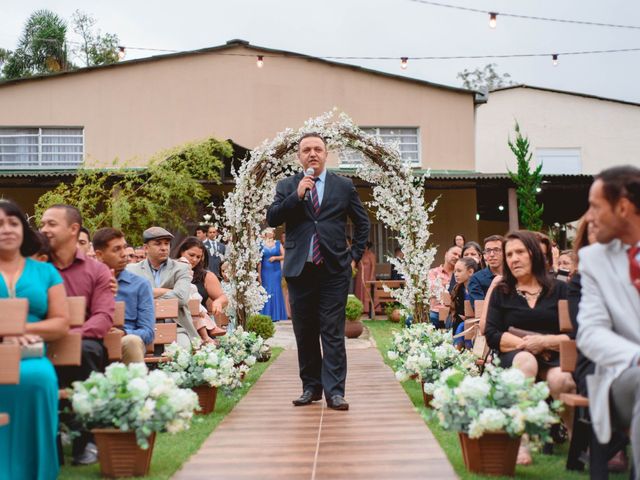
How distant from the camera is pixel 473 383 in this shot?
14.7 feet

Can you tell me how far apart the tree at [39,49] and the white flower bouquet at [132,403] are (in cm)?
3606

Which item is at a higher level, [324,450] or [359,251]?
[359,251]

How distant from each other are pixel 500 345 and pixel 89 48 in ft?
135

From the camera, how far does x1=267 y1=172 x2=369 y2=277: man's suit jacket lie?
6859 millimetres

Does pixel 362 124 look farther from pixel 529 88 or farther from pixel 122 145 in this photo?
pixel 529 88

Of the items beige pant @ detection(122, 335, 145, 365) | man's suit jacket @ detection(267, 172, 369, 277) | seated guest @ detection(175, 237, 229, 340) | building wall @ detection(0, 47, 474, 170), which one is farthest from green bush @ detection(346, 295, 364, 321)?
building wall @ detection(0, 47, 474, 170)

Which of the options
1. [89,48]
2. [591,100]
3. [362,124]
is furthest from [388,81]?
[89,48]

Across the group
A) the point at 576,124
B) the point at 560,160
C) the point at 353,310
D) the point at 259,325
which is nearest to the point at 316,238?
the point at 259,325

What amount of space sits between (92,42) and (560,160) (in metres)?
26.0

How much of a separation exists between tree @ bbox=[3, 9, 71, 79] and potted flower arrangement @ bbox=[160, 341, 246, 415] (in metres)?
34.1

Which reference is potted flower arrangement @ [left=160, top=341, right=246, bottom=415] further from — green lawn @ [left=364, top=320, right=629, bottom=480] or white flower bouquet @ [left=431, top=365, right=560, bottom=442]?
white flower bouquet @ [left=431, top=365, right=560, bottom=442]

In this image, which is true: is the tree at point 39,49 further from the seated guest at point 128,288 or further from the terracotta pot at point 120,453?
the terracotta pot at point 120,453

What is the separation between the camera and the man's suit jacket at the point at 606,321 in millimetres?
3699

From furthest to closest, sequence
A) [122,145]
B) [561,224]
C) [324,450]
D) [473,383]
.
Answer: [561,224], [122,145], [324,450], [473,383]
